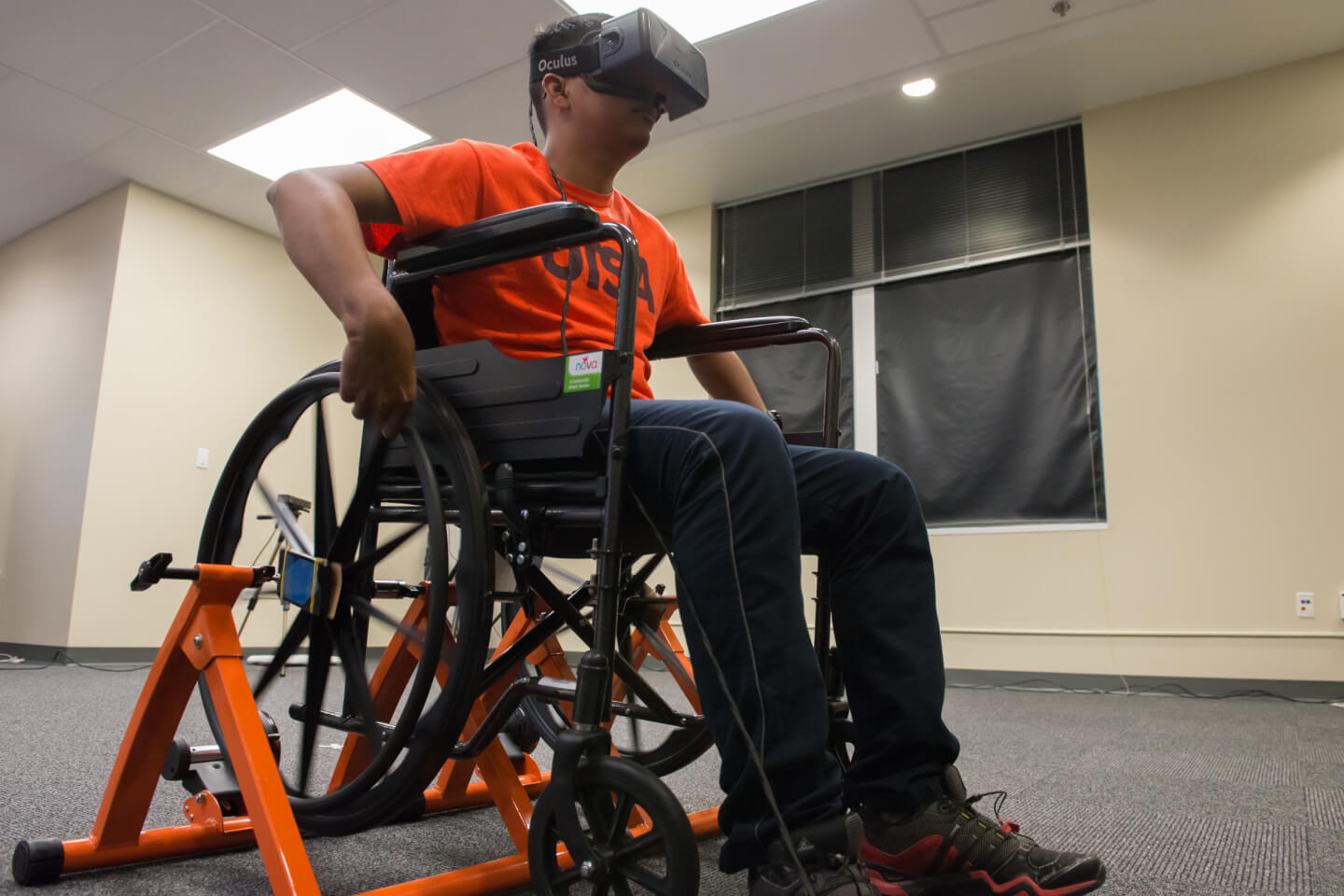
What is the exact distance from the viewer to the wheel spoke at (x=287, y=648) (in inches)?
39.1

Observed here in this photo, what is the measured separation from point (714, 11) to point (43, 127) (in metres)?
2.98

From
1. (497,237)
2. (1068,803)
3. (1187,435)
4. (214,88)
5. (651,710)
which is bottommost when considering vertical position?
(1068,803)

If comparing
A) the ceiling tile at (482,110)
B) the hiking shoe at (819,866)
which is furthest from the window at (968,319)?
the hiking shoe at (819,866)

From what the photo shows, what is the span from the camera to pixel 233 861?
1.05 meters

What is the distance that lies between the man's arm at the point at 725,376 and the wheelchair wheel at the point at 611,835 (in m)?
0.71

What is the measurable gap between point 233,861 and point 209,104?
3.61 meters

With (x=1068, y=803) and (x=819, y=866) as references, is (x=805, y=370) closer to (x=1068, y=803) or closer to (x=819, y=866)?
(x=1068, y=803)

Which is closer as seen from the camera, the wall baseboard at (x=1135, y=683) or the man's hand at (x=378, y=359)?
the man's hand at (x=378, y=359)

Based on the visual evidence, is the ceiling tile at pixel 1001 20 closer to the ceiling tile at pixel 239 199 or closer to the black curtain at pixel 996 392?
the black curtain at pixel 996 392

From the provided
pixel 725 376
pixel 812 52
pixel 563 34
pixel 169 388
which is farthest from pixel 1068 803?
pixel 169 388

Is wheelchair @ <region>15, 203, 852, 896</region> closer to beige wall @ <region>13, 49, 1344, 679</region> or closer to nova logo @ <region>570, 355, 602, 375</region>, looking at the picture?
nova logo @ <region>570, 355, 602, 375</region>

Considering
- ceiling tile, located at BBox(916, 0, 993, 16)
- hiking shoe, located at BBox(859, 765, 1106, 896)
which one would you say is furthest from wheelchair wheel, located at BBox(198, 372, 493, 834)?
ceiling tile, located at BBox(916, 0, 993, 16)

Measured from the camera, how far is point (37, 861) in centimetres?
92

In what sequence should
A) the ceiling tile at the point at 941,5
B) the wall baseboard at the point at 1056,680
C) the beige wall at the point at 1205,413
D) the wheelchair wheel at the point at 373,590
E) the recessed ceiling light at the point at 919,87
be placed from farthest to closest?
the recessed ceiling light at the point at 919,87, the beige wall at the point at 1205,413, the wall baseboard at the point at 1056,680, the ceiling tile at the point at 941,5, the wheelchair wheel at the point at 373,590
